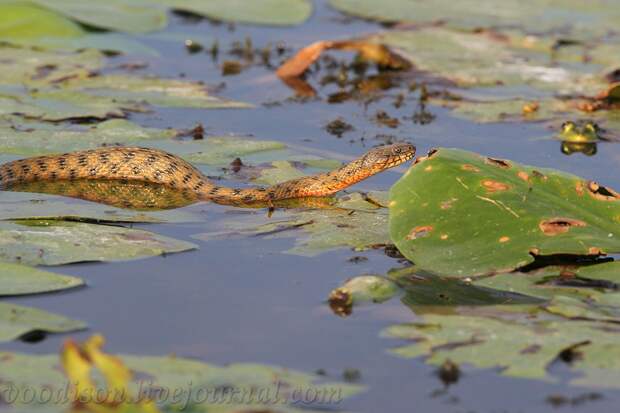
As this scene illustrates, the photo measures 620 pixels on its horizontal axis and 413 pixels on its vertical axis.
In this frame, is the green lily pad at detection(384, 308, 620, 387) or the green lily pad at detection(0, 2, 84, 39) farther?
the green lily pad at detection(0, 2, 84, 39)

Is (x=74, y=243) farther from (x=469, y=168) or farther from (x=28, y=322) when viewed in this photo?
(x=469, y=168)

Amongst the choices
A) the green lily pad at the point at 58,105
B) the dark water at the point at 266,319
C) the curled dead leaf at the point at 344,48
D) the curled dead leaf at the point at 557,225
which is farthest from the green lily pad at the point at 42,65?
the curled dead leaf at the point at 557,225

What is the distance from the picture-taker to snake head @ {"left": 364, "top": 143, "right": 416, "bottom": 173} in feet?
27.6

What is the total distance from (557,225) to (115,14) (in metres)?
8.02

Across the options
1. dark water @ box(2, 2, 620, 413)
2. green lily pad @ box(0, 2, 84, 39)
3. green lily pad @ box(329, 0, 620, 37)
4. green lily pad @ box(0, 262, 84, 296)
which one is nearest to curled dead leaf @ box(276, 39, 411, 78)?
green lily pad @ box(329, 0, 620, 37)

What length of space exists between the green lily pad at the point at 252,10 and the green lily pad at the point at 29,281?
324 inches

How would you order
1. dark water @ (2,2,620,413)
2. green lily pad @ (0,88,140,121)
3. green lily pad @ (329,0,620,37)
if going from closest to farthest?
dark water @ (2,2,620,413) < green lily pad @ (0,88,140,121) < green lily pad @ (329,0,620,37)

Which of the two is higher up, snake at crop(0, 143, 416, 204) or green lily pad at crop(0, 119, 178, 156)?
green lily pad at crop(0, 119, 178, 156)

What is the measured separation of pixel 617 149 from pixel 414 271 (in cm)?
401

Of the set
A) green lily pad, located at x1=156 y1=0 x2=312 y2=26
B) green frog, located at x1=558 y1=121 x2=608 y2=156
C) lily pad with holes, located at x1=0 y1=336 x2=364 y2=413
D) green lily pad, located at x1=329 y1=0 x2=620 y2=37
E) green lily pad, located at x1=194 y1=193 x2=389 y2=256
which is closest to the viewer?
A: lily pad with holes, located at x1=0 y1=336 x2=364 y2=413

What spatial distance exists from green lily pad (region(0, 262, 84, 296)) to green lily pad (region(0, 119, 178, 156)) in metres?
2.77

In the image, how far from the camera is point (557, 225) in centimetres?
636

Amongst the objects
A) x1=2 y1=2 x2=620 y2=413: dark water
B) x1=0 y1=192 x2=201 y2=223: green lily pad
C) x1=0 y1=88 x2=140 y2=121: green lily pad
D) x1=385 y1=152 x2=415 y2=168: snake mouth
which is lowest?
x1=2 y1=2 x2=620 y2=413: dark water

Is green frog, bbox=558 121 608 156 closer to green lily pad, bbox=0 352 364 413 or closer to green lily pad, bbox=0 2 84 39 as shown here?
green lily pad, bbox=0 2 84 39
